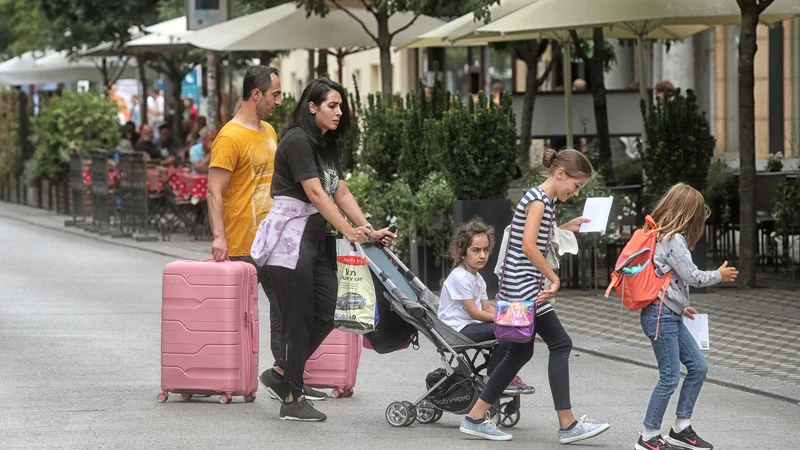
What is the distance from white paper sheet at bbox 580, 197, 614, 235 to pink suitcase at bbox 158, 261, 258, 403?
188 centimetres

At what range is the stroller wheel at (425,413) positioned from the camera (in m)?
8.34

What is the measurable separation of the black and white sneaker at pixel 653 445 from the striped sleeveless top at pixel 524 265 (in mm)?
746

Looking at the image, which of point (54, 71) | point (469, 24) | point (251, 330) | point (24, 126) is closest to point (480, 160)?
point (469, 24)

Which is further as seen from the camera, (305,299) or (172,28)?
(172,28)

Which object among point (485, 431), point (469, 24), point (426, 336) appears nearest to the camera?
point (485, 431)

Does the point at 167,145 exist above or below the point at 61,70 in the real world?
below

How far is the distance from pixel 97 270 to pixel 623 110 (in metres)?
6.32

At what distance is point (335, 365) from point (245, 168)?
4.04ft

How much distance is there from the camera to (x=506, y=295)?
7.72 meters

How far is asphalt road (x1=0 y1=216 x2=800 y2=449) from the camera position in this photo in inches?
313

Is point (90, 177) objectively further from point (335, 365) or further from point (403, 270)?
point (403, 270)

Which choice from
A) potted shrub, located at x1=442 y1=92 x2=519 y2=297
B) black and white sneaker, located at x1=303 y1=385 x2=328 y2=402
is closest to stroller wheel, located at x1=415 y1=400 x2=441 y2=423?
black and white sneaker, located at x1=303 y1=385 x2=328 y2=402

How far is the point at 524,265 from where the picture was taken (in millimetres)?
7715

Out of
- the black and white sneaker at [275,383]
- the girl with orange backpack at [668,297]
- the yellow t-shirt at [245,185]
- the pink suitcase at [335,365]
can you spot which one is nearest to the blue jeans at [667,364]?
Result: the girl with orange backpack at [668,297]
